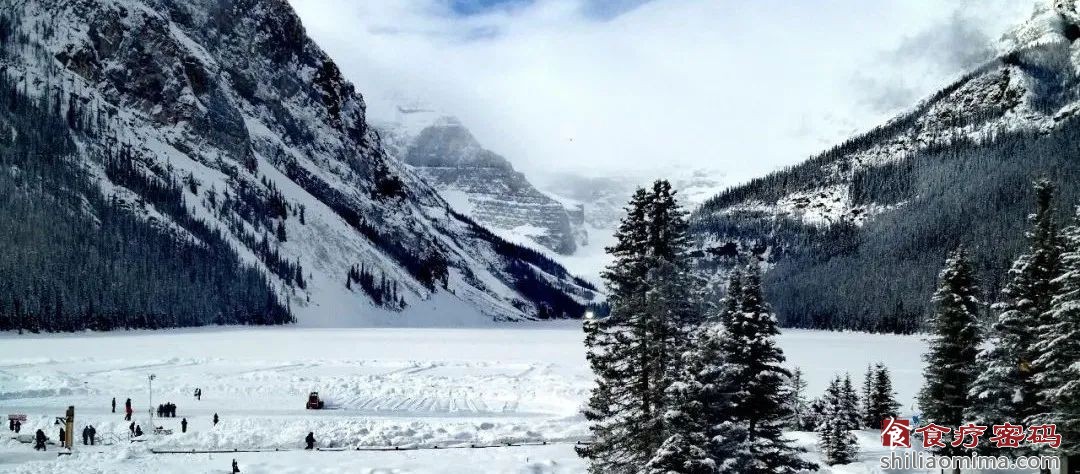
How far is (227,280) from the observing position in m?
165

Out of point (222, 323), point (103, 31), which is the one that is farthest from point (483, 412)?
point (103, 31)

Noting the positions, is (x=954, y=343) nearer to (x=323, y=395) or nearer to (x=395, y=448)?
(x=395, y=448)

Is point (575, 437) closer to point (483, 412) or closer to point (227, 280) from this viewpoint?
point (483, 412)

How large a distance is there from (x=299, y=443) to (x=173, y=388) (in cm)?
2354

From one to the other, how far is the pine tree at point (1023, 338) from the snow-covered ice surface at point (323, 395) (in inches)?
400

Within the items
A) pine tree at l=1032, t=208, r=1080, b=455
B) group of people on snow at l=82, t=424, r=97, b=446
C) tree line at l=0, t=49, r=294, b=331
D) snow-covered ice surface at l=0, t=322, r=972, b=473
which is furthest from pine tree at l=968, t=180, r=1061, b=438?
tree line at l=0, t=49, r=294, b=331

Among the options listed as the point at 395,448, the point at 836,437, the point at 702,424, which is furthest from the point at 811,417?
the point at 702,424

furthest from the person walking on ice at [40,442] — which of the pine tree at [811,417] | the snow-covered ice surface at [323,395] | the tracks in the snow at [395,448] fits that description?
the pine tree at [811,417]

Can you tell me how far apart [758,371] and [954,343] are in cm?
1250

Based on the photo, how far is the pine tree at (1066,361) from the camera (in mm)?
24031

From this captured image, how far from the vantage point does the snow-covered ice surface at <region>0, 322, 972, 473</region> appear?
3647 cm

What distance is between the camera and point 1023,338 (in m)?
30.0

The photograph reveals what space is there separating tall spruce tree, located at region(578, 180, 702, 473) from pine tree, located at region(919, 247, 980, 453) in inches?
674

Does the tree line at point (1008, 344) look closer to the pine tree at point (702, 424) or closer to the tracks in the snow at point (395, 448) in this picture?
the pine tree at point (702, 424)
